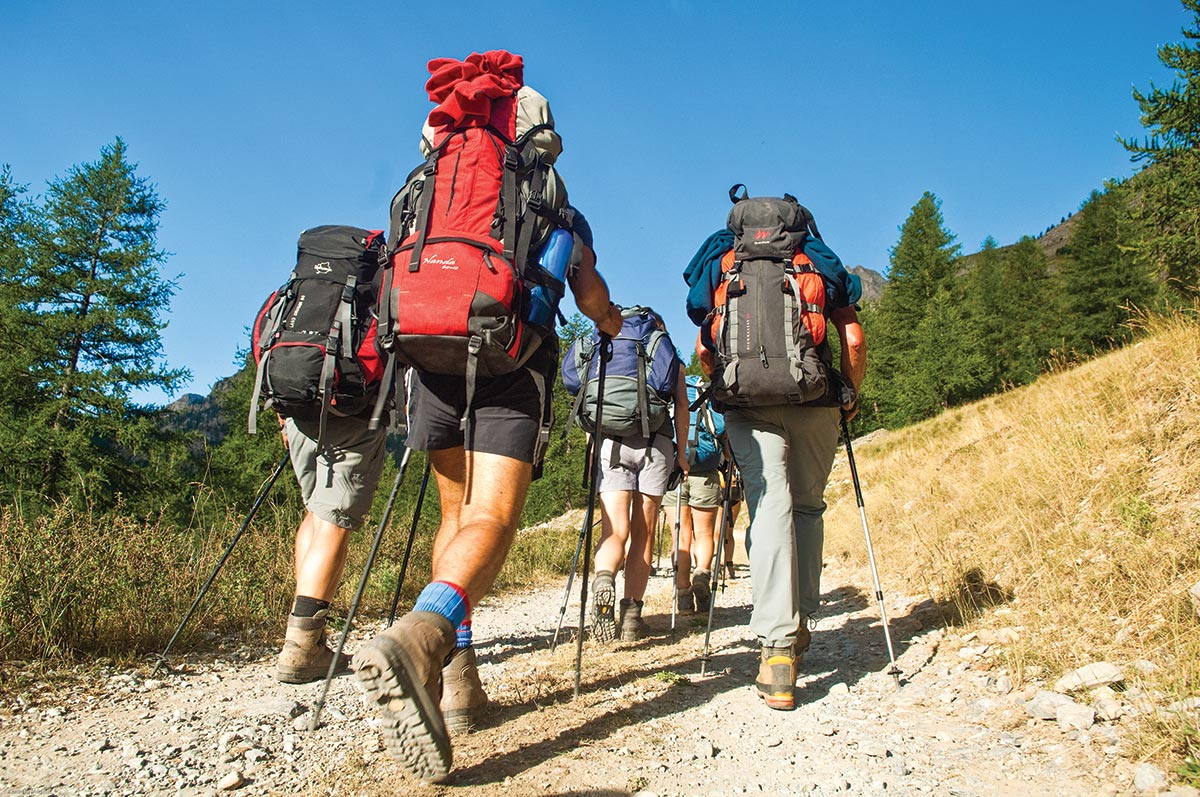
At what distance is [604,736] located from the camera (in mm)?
2584

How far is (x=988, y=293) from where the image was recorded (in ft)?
181

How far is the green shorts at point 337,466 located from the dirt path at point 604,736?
2.68 ft

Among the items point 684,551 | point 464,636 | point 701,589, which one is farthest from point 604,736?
point 684,551

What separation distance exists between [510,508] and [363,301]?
1623mm

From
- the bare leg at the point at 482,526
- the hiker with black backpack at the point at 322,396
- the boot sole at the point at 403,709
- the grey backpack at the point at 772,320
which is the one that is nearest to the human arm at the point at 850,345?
the grey backpack at the point at 772,320

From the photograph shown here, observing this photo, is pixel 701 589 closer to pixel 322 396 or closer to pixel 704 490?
pixel 704 490

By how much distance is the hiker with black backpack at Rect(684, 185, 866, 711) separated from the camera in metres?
3.20

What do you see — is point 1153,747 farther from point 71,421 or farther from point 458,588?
point 71,421

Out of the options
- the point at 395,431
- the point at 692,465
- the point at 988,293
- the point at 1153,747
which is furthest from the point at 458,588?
the point at 988,293

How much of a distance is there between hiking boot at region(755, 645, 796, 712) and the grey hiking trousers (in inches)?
1.9

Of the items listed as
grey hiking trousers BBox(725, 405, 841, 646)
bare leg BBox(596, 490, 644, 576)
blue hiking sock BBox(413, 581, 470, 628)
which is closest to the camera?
blue hiking sock BBox(413, 581, 470, 628)

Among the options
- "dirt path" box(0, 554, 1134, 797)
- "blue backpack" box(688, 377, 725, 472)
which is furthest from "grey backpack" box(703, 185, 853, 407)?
"blue backpack" box(688, 377, 725, 472)

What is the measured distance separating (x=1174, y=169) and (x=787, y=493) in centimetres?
1452

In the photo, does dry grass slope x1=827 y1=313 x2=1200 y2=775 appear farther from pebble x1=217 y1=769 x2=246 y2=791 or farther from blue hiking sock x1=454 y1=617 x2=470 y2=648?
pebble x1=217 y1=769 x2=246 y2=791
